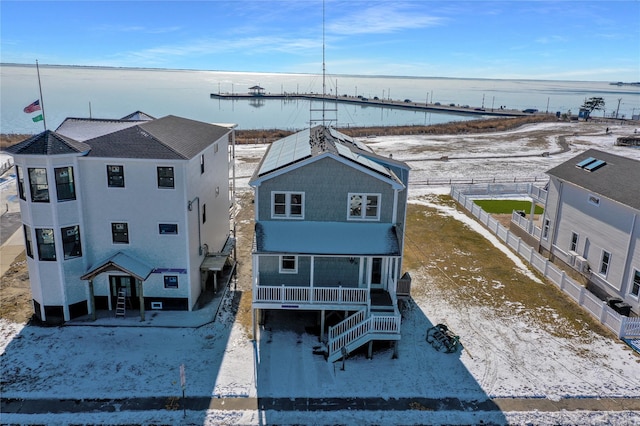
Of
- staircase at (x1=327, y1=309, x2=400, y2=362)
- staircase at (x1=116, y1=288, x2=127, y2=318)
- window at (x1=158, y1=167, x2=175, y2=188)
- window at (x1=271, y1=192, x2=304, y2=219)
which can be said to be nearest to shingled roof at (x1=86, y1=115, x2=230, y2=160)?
window at (x1=158, y1=167, x2=175, y2=188)

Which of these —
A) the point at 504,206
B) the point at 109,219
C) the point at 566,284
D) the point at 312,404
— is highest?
the point at 109,219

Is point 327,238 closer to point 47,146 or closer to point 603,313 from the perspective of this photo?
point 47,146

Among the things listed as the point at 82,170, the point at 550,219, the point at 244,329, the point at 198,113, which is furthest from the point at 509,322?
the point at 198,113

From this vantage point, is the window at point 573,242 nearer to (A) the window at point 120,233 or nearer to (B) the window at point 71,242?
(A) the window at point 120,233

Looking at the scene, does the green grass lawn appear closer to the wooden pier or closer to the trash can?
the trash can

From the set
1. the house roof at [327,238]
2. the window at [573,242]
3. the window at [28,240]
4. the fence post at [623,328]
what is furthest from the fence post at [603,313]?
the window at [28,240]

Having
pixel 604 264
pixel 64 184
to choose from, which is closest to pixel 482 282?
pixel 604 264

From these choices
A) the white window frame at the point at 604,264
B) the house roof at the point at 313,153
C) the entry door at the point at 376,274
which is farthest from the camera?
the white window frame at the point at 604,264
